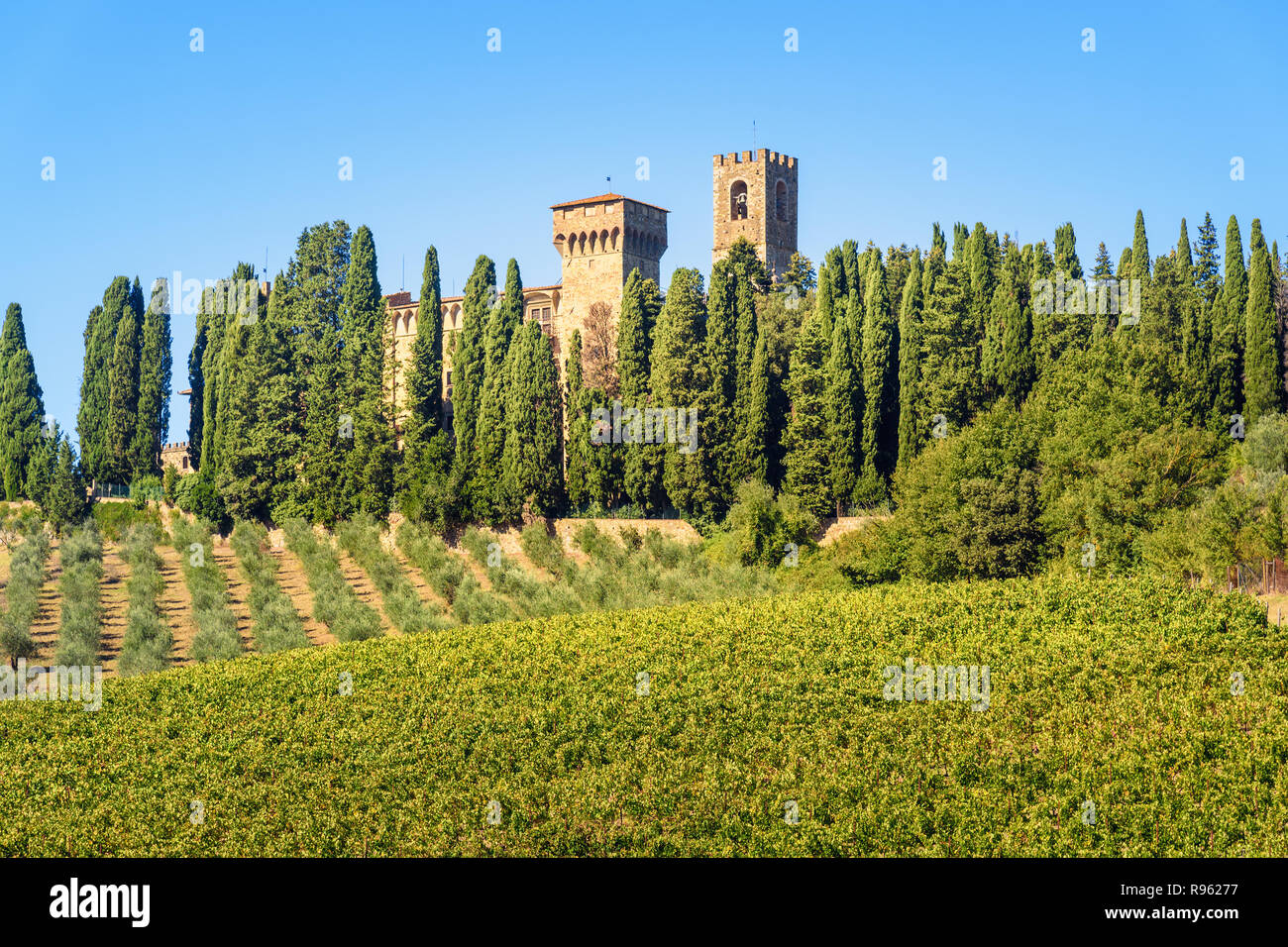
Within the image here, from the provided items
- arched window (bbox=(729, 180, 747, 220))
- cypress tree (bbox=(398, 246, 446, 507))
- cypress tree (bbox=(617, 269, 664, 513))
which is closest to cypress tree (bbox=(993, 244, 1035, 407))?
cypress tree (bbox=(617, 269, 664, 513))

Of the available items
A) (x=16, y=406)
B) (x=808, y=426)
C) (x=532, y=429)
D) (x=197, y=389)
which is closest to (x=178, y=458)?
(x=197, y=389)

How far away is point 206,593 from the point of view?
133 feet

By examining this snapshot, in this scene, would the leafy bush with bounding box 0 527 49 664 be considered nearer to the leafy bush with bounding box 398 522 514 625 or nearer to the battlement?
the leafy bush with bounding box 398 522 514 625

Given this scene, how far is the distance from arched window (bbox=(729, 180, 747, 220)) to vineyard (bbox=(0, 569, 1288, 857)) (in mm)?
44908

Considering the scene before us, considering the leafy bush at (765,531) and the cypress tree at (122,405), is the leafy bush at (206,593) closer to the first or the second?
the cypress tree at (122,405)

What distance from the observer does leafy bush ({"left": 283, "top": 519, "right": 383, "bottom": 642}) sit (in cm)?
3572

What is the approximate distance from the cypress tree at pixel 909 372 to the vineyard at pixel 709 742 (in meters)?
13.9

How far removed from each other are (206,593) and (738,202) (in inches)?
1584

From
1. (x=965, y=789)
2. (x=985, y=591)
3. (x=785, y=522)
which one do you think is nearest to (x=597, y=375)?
(x=785, y=522)

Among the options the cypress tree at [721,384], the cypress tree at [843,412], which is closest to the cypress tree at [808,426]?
the cypress tree at [843,412]

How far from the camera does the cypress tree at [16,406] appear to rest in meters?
60.9

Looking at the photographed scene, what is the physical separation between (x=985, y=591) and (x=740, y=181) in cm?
4511
